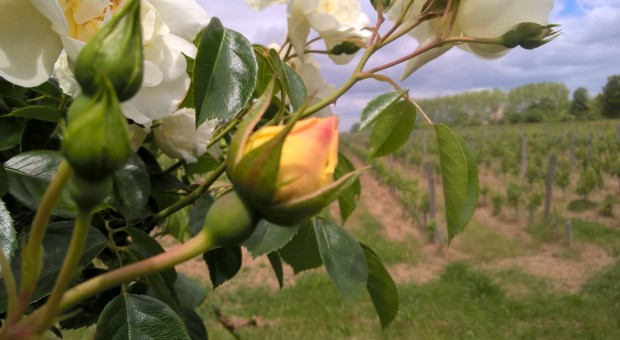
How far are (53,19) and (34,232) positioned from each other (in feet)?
0.54

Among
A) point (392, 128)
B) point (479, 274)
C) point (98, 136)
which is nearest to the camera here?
point (98, 136)

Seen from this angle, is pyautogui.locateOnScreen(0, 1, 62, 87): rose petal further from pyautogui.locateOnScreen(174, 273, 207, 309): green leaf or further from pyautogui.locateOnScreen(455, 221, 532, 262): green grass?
pyautogui.locateOnScreen(455, 221, 532, 262): green grass

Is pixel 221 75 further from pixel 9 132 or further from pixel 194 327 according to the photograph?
pixel 194 327

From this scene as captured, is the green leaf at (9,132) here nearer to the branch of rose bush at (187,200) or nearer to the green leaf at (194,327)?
the branch of rose bush at (187,200)

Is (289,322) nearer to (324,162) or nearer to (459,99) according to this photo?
(324,162)

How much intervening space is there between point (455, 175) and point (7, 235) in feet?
1.42

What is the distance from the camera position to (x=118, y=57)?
0.21 meters

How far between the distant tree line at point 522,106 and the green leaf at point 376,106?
2741cm

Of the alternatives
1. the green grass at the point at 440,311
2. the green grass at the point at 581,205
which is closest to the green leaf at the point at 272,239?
the green grass at the point at 440,311

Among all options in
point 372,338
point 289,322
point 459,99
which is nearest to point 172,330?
point 372,338

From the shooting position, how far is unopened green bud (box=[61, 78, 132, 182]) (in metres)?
0.18

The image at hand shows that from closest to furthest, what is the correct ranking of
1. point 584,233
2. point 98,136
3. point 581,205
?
point 98,136
point 584,233
point 581,205

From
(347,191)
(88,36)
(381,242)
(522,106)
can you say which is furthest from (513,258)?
(522,106)

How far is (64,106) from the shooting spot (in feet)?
1.82
